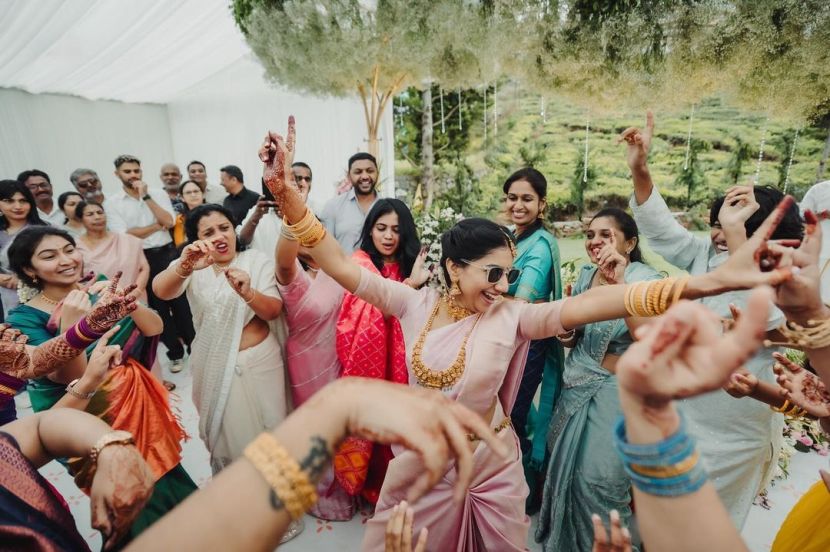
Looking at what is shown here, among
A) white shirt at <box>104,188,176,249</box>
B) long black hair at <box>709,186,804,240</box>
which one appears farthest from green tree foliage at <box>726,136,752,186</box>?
white shirt at <box>104,188,176,249</box>

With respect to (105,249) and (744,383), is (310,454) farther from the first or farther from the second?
(105,249)

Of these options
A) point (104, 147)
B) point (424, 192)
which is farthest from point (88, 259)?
point (104, 147)

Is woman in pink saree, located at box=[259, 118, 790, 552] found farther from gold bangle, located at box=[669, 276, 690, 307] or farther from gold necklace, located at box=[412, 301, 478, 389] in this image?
gold bangle, located at box=[669, 276, 690, 307]

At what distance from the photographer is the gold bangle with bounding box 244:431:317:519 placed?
51 cm

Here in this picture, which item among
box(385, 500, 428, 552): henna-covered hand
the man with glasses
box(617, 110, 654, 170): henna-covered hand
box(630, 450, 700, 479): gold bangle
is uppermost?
box(617, 110, 654, 170): henna-covered hand

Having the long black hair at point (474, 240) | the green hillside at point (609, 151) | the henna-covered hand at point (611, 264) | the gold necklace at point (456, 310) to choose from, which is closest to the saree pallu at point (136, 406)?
the gold necklace at point (456, 310)

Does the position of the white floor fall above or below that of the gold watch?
below

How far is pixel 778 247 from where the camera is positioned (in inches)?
36.8

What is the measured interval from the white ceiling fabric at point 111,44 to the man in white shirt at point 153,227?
165 cm

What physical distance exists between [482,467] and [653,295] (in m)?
0.80

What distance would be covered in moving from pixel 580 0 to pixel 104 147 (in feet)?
28.1

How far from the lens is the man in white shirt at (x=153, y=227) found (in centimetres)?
→ 425

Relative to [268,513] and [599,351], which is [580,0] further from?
[268,513]

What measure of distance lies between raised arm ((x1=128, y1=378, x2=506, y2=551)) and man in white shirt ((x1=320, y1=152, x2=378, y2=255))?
2.70 m
